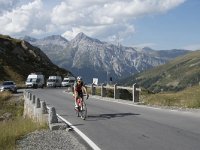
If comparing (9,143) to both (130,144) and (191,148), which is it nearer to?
(130,144)

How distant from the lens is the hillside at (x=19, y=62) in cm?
9150

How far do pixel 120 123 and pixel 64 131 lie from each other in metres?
2.83

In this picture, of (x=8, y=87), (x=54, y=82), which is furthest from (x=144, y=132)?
(x=54, y=82)

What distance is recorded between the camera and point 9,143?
442 inches

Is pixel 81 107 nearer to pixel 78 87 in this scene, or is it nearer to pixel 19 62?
pixel 78 87

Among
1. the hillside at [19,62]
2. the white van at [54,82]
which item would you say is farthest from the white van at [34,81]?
the hillside at [19,62]

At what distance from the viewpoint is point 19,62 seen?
4038 inches

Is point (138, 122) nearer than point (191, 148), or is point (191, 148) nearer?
point (191, 148)

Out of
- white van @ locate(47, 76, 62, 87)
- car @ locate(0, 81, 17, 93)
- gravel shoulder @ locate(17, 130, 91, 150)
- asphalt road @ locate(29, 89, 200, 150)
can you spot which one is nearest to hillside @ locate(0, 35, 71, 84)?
white van @ locate(47, 76, 62, 87)

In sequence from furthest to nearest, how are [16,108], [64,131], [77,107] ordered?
[16,108], [77,107], [64,131]

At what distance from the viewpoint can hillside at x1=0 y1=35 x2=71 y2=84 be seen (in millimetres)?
91500

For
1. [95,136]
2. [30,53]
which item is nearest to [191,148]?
[95,136]

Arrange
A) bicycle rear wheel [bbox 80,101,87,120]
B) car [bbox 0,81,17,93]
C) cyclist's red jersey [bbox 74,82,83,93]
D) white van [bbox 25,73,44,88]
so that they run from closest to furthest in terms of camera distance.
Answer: bicycle rear wheel [bbox 80,101,87,120] → cyclist's red jersey [bbox 74,82,83,93] → car [bbox 0,81,17,93] → white van [bbox 25,73,44,88]

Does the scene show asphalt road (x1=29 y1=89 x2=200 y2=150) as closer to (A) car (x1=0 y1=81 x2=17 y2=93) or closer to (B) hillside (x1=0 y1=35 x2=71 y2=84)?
(A) car (x1=0 y1=81 x2=17 y2=93)
